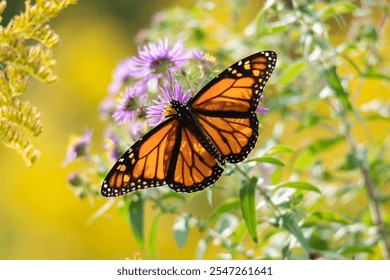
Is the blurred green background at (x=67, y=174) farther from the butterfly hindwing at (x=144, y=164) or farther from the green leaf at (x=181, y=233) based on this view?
the butterfly hindwing at (x=144, y=164)

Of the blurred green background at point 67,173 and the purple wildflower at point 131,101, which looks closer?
the purple wildflower at point 131,101

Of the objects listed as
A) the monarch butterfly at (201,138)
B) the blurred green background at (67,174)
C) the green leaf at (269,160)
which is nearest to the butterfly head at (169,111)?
the monarch butterfly at (201,138)

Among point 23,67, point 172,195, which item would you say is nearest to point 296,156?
point 172,195

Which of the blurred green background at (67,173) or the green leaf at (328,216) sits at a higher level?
the blurred green background at (67,173)

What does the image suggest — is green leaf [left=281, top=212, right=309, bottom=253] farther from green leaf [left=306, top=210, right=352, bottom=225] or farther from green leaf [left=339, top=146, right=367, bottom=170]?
green leaf [left=339, top=146, right=367, bottom=170]

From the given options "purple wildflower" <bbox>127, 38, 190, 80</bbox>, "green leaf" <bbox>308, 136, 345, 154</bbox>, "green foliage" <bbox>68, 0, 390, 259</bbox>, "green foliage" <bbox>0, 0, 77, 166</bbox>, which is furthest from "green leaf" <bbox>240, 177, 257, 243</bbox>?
"green leaf" <bbox>308, 136, 345, 154</bbox>

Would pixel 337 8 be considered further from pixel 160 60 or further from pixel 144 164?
pixel 144 164

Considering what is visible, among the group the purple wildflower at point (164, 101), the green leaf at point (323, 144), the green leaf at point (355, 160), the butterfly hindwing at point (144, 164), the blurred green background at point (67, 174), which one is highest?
the blurred green background at point (67, 174)
